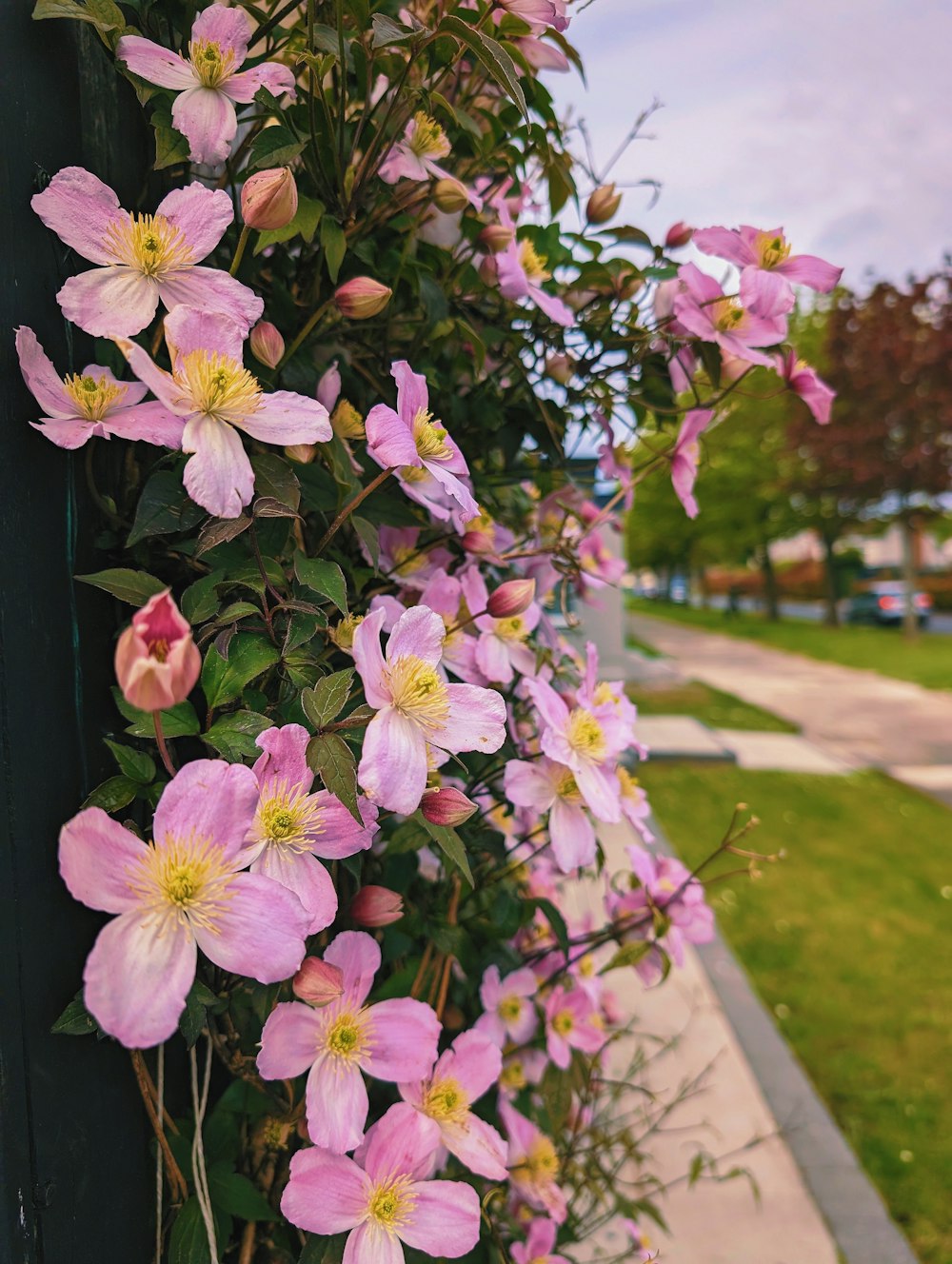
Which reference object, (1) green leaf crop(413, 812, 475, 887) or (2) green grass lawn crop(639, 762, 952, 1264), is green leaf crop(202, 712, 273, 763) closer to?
(1) green leaf crop(413, 812, 475, 887)

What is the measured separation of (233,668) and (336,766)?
0.10 metres

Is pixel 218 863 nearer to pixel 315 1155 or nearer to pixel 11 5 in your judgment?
pixel 315 1155

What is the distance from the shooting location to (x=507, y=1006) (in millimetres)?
854

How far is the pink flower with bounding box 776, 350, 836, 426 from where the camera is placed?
2.71 feet

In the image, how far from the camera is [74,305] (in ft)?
1.60

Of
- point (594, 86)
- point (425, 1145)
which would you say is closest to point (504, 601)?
point (425, 1145)

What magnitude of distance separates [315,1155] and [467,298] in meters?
0.70

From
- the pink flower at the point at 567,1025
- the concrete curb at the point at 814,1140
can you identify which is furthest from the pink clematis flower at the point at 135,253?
the concrete curb at the point at 814,1140

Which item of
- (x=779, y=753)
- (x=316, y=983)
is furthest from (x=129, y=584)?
(x=779, y=753)

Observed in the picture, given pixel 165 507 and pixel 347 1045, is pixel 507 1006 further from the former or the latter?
pixel 165 507

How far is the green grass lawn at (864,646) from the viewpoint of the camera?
10.3m

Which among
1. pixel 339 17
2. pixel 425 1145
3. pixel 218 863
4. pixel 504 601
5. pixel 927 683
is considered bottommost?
pixel 927 683

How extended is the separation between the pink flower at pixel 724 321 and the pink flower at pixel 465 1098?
61 cm

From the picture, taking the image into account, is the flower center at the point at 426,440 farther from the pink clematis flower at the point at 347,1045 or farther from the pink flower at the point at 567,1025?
the pink flower at the point at 567,1025
